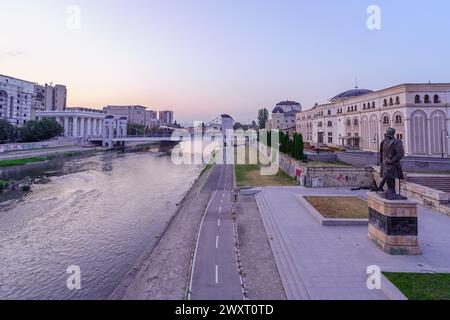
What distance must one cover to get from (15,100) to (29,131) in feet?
74.1

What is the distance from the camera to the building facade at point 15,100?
80037 millimetres

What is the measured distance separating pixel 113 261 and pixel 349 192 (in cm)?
2149

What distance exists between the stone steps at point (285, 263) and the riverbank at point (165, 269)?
382 cm

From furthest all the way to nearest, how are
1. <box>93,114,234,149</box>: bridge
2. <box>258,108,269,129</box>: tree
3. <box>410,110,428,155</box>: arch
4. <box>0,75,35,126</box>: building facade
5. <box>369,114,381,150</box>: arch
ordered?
<box>258,108,269,129</box>: tree < <box>93,114,234,149</box>: bridge < <box>0,75,35,126</box>: building facade < <box>369,114,381,150</box>: arch < <box>410,110,428,155</box>: arch

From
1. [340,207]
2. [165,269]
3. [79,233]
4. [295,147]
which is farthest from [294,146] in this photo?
[165,269]

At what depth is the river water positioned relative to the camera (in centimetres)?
1309

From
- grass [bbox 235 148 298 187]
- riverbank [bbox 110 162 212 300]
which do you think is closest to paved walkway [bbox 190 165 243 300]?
riverbank [bbox 110 162 212 300]

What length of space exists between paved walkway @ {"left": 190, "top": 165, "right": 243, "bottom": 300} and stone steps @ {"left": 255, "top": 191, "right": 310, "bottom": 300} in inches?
71.0

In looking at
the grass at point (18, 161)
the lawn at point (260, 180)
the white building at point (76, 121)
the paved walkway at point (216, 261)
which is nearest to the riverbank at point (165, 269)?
the paved walkway at point (216, 261)

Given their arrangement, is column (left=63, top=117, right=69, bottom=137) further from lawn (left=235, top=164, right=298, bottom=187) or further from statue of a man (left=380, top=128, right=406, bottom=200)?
statue of a man (left=380, top=128, right=406, bottom=200)

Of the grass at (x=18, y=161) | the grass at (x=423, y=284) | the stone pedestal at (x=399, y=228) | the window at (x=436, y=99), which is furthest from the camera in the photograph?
the grass at (x=18, y=161)

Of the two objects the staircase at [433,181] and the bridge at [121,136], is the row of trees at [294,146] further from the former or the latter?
the bridge at [121,136]

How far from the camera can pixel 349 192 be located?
26078mm
